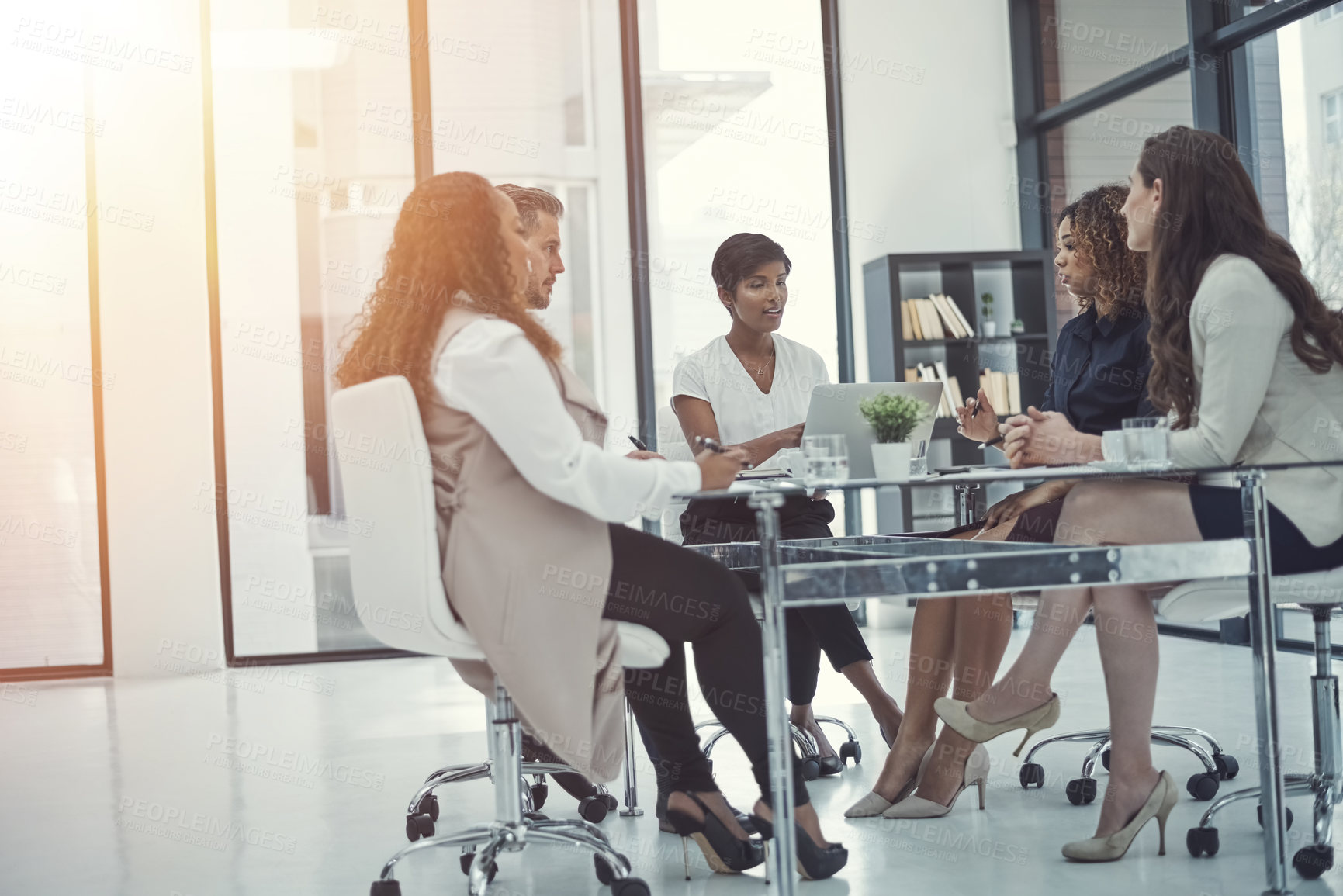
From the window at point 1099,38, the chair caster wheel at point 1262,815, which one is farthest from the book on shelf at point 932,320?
the chair caster wheel at point 1262,815

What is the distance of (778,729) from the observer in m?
1.91

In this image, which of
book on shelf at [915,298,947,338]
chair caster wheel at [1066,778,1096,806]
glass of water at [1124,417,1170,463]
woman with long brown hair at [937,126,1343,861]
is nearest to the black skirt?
woman with long brown hair at [937,126,1343,861]

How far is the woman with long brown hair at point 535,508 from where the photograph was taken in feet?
6.36

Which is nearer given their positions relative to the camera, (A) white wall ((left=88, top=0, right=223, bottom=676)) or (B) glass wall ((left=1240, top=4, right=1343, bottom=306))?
(B) glass wall ((left=1240, top=4, right=1343, bottom=306))

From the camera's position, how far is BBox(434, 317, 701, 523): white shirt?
1.91 m

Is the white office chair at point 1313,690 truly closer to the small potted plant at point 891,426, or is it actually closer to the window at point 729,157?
the small potted plant at point 891,426

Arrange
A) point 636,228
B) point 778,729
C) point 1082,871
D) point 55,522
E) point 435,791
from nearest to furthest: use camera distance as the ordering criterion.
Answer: point 778,729 < point 1082,871 < point 435,791 < point 55,522 < point 636,228

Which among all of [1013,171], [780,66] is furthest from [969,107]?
[780,66]

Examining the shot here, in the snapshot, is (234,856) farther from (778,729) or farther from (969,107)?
(969,107)

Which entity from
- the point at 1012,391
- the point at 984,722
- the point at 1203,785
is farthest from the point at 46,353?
the point at 1203,785

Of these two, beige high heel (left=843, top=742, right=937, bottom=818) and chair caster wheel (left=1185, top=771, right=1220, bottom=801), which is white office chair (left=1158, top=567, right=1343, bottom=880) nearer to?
chair caster wheel (left=1185, top=771, right=1220, bottom=801)

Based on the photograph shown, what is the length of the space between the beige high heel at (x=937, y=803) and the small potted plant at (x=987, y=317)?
3723 mm

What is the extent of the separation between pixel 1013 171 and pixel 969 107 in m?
0.40

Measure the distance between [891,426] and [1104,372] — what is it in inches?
30.1
